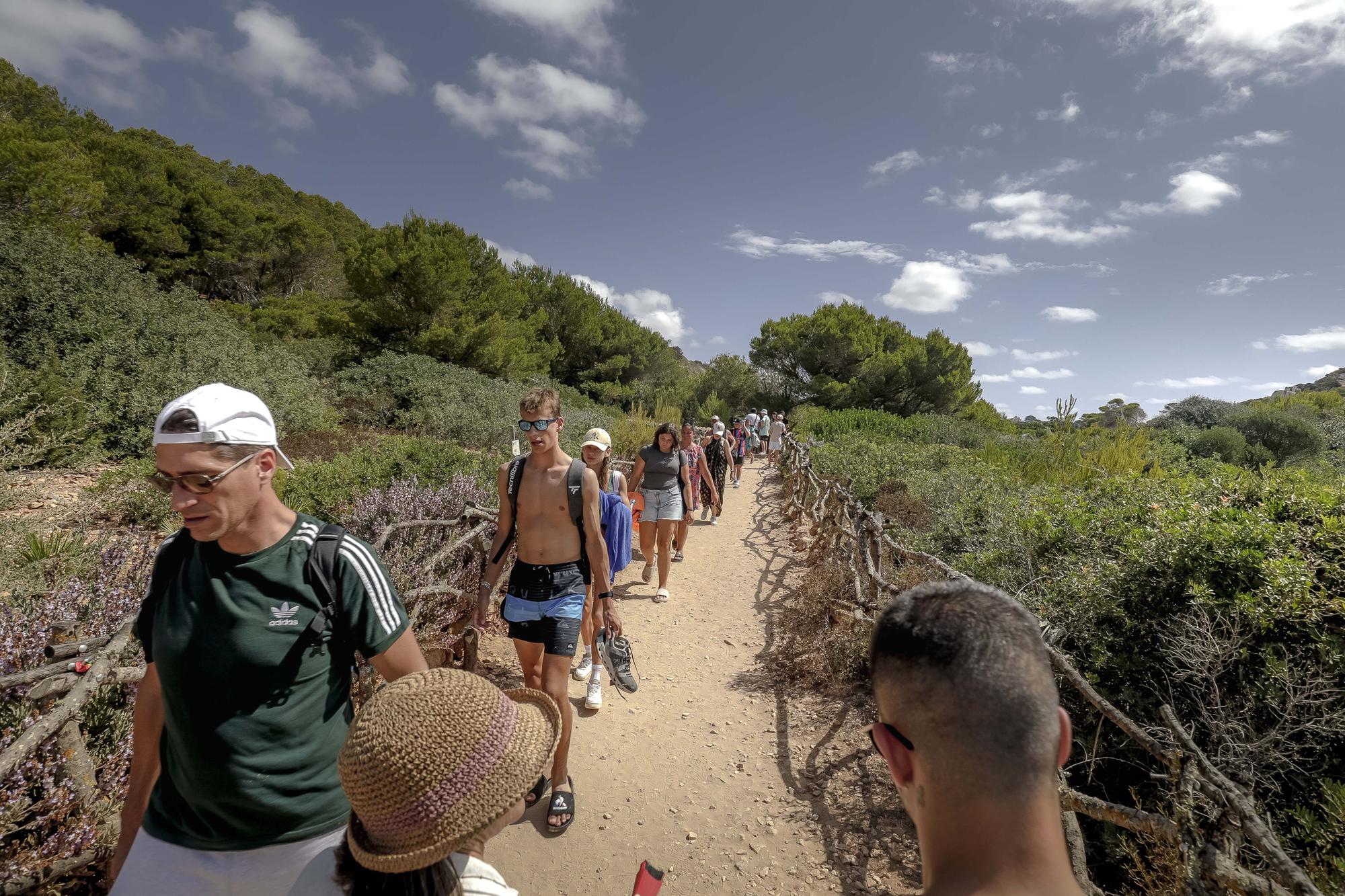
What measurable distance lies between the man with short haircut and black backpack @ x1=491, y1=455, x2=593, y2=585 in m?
2.01

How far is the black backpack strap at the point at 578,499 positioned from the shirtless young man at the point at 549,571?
12 millimetres

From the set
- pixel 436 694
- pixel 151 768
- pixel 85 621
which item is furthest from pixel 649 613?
pixel 436 694

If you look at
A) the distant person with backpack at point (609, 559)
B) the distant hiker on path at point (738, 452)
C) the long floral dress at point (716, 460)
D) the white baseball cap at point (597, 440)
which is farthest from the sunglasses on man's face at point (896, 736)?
the distant hiker on path at point (738, 452)

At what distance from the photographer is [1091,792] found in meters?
2.65

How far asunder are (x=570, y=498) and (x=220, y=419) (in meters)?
1.66

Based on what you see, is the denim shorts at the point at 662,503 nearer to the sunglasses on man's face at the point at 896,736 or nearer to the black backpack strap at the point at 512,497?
the black backpack strap at the point at 512,497

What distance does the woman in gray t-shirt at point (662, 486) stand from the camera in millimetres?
5461

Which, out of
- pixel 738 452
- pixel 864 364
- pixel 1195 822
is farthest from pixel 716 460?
pixel 864 364

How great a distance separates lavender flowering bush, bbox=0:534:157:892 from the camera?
163 centimetres

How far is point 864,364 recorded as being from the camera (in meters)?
32.5

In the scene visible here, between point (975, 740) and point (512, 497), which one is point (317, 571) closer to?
point (975, 740)

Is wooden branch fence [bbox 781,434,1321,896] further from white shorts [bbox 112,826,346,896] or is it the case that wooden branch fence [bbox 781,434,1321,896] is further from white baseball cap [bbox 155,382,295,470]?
white baseball cap [bbox 155,382,295,470]

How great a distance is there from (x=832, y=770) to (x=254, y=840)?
282 cm

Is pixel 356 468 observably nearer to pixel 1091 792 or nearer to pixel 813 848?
pixel 813 848
